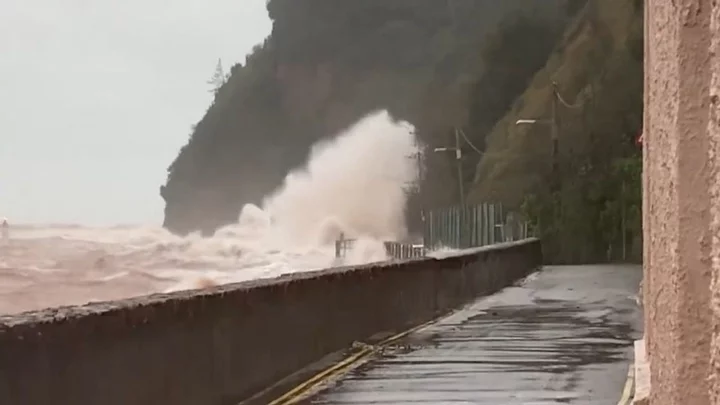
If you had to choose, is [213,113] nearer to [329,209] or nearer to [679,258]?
[329,209]

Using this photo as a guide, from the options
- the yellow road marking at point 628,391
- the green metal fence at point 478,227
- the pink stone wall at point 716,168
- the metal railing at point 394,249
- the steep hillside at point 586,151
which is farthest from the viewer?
the metal railing at point 394,249

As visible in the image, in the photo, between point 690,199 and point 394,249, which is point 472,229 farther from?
point 690,199

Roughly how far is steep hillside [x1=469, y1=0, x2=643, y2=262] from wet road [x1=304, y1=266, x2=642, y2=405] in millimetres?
36546

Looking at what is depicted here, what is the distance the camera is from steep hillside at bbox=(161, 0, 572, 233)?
482 ft

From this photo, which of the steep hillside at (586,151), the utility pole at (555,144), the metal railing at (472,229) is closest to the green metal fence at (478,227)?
the metal railing at (472,229)

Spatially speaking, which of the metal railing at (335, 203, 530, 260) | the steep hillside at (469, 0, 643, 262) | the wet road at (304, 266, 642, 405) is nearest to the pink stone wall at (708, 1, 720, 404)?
the wet road at (304, 266, 642, 405)

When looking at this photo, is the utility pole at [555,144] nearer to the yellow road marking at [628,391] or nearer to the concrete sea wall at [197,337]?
the concrete sea wall at [197,337]

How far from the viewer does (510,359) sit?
1834 cm

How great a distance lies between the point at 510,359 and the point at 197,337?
6579mm

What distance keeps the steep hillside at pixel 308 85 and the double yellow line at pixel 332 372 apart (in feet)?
373

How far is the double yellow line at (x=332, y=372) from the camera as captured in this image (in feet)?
47.8

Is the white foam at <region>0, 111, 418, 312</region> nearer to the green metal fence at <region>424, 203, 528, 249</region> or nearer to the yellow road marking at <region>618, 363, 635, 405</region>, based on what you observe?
the green metal fence at <region>424, 203, 528, 249</region>

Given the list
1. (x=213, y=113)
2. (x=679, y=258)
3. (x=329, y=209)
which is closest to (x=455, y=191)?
(x=329, y=209)

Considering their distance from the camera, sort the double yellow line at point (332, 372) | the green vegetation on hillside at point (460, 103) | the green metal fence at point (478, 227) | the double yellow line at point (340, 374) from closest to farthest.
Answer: the double yellow line at point (340, 374), the double yellow line at point (332, 372), the green metal fence at point (478, 227), the green vegetation on hillside at point (460, 103)
